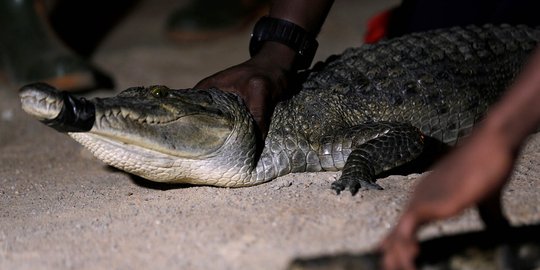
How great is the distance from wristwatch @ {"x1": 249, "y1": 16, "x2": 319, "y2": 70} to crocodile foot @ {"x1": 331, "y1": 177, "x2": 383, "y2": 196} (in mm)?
896

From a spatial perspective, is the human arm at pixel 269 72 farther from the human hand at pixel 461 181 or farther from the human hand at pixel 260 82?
the human hand at pixel 461 181

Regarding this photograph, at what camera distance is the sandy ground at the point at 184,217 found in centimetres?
247

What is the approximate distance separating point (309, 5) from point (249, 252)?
1.79 m

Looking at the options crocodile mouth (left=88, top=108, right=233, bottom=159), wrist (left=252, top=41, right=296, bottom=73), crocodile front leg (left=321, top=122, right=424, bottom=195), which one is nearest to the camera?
crocodile mouth (left=88, top=108, right=233, bottom=159)

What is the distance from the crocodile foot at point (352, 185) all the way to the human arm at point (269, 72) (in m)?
0.61

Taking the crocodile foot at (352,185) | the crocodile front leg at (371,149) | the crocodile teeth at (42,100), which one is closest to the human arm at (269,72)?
the crocodile front leg at (371,149)

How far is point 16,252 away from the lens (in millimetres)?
2662

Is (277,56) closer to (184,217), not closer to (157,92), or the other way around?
(157,92)

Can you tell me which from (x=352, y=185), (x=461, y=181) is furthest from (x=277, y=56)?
(x=461, y=181)

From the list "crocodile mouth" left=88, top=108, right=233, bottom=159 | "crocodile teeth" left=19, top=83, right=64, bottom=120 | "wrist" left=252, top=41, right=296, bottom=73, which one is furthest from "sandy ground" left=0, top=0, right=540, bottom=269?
"wrist" left=252, top=41, right=296, bottom=73

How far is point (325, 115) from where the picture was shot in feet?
12.1

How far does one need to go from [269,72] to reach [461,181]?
6.33ft

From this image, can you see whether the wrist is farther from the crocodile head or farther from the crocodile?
the crocodile head

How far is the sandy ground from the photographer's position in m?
2.47
